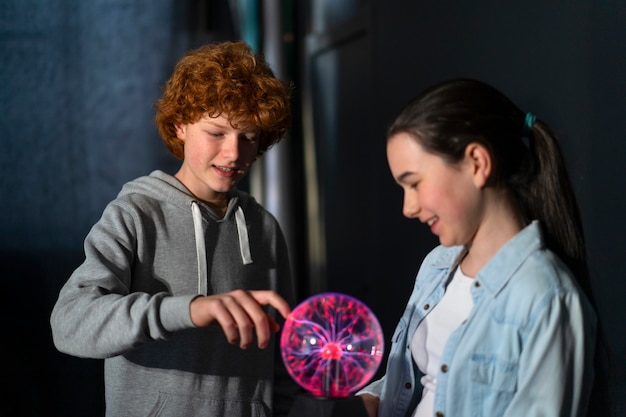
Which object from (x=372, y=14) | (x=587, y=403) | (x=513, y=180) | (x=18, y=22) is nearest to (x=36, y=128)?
(x=18, y=22)

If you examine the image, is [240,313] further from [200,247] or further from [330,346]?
[200,247]

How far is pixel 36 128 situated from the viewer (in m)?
2.85

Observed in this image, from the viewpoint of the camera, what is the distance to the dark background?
1814mm

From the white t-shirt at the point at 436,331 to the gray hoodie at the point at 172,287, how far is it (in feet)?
1.32

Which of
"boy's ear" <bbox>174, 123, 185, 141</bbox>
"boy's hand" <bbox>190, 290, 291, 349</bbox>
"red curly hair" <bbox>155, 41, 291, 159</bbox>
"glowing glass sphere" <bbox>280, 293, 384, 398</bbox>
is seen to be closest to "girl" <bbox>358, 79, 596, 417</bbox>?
"glowing glass sphere" <bbox>280, 293, 384, 398</bbox>

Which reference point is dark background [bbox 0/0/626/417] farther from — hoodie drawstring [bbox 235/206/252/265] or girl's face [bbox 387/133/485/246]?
hoodie drawstring [bbox 235/206/252/265]

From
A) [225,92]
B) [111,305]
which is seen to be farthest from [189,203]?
[111,305]

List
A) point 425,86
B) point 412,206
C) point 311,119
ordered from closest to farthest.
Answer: point 412,206 < point 425,86 < point 311,119

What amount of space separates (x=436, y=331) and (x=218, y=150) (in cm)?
58

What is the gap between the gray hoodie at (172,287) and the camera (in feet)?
4.31

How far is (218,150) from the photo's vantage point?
1.51 meters

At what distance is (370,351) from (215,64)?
0.73 meters

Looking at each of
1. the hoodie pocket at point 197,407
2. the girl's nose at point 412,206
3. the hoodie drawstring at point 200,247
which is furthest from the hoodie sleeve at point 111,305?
the girl's nose at point 412,206

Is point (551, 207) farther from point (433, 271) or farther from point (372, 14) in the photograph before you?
point (372, 14)
